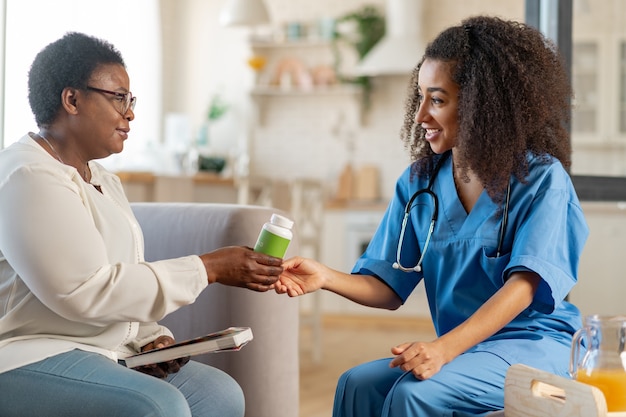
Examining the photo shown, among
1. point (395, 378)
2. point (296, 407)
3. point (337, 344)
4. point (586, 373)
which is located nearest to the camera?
point (586, 373)

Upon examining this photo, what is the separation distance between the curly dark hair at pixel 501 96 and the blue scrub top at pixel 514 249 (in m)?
0.05

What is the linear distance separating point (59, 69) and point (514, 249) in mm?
902

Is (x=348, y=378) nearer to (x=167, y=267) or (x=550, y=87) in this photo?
(x=167, y=267)

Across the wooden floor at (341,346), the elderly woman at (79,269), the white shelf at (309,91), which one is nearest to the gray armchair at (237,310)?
the elderly woman at (79,269)

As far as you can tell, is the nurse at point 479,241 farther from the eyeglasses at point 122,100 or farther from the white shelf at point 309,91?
A: the white shelf at point 309,91

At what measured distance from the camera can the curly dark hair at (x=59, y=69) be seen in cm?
159

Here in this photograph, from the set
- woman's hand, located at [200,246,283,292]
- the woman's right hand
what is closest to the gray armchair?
the woman's right hand

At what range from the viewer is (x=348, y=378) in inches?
64.8

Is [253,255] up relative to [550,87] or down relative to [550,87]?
down

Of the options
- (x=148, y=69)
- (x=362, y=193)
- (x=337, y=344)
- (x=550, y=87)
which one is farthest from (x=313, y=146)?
(x=550, y=87)

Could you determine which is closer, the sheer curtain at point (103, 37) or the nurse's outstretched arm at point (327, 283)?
the nurse's outstretched arm at point (327, 283)

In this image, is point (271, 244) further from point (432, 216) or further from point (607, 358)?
point (607, 358)

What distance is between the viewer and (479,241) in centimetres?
166

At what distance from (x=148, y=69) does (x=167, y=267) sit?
551 cm
